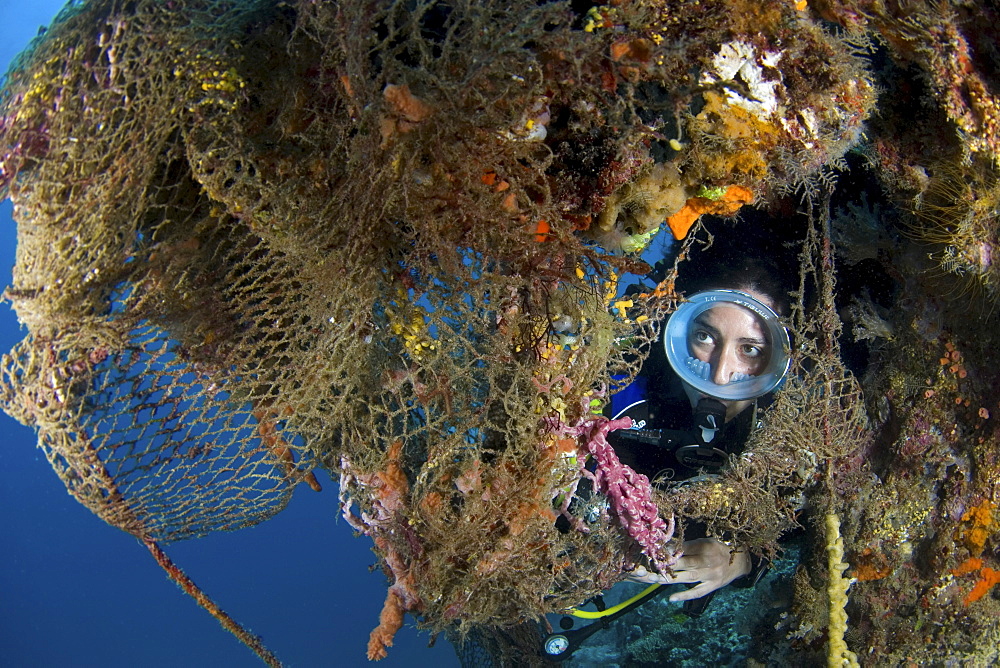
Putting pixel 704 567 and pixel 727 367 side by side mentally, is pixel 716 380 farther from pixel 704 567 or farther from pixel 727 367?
pixel 704 567

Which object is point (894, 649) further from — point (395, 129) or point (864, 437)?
point (395, 129)

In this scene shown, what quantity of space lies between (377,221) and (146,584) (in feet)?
181

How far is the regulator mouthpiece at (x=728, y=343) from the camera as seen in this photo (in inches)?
159

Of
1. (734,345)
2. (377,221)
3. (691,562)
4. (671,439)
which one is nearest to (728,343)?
(734,345)

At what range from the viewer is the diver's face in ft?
13.6

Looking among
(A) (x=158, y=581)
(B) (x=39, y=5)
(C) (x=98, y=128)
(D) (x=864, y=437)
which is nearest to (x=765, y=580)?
(D) (x=864, y=437)

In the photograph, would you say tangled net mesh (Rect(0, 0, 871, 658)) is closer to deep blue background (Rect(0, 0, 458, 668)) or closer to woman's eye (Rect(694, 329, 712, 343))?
woman's eye (Rect(694, 329, 712, 343))

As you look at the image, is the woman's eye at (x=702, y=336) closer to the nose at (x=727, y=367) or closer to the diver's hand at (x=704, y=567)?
the nose at (x=727, y=367)

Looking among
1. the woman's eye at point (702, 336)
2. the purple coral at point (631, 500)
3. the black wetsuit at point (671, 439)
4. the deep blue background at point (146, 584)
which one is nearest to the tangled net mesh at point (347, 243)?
the purple coral at point (631, 500)

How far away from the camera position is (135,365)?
2.15 metres

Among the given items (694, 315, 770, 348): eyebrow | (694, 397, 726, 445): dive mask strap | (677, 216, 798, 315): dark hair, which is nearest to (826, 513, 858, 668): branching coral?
(694, 397, 726, 445): dive mask strap

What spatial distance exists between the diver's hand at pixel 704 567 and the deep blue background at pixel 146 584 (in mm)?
26785

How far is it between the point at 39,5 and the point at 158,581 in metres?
54.1

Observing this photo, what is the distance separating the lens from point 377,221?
1883mm
